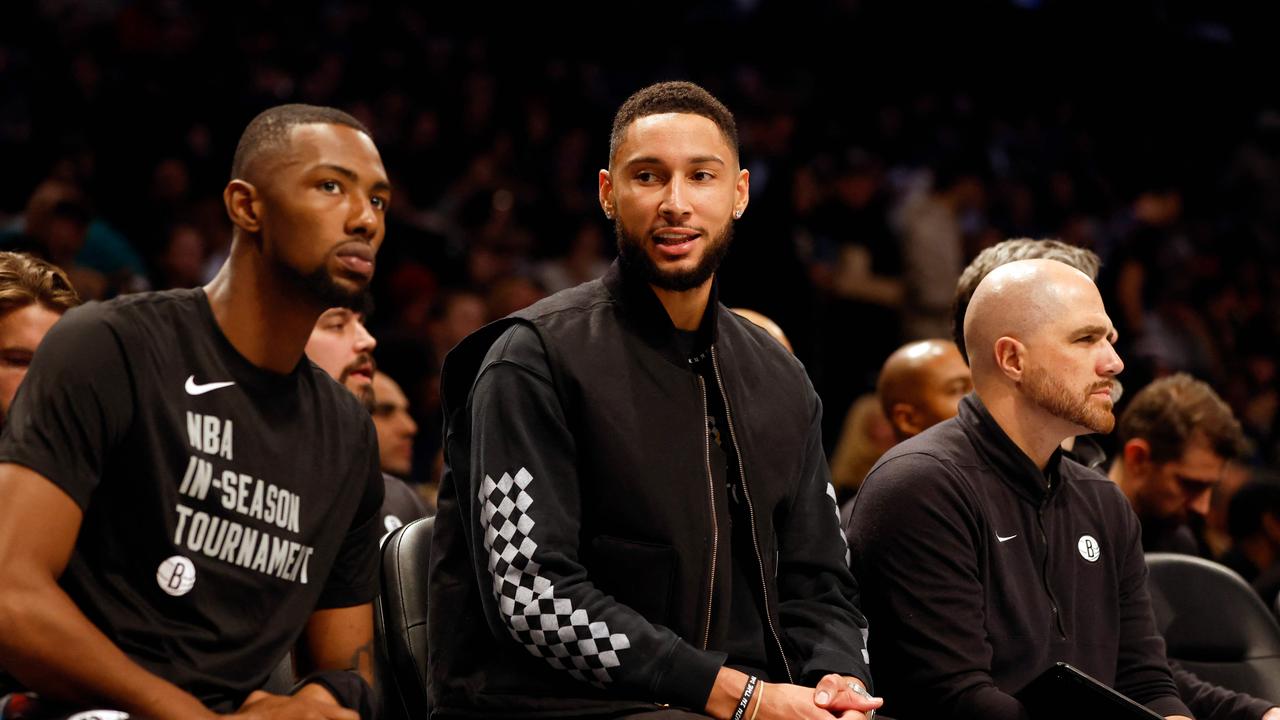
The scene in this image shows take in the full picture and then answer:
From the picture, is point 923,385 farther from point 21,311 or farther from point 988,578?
point 21,311

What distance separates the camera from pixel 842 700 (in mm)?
2688

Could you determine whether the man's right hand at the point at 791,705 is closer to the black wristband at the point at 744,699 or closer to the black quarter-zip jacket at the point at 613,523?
the black wristband at the point at 744,699

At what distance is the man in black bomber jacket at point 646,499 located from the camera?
2.62 metres

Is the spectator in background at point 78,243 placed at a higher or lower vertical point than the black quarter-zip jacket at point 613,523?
higher

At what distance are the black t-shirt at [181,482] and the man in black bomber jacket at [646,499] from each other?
0.35m

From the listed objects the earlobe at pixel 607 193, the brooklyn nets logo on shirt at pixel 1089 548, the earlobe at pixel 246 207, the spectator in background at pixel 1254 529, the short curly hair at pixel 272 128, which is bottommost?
the brooklyn nets logo on shirt at pixel 1089 548

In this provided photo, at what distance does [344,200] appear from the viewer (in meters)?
2.53

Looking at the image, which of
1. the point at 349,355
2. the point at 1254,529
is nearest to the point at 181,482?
the point at 349,355

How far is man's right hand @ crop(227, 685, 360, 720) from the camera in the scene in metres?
2.37

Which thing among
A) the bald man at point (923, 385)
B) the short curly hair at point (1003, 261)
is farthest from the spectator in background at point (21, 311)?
the bald man at point (923, 385)

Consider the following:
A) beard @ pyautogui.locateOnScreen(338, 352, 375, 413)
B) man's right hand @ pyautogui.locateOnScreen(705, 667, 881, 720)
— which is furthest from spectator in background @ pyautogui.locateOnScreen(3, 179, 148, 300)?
man's right hand @ pyautogui.locateOnScreen(705, 667, 881, 720)

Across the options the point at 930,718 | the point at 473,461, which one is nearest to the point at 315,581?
the point at 473,461

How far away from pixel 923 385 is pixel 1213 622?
1.07 metres

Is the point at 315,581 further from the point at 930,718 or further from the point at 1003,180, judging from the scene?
the point at 1003,180
